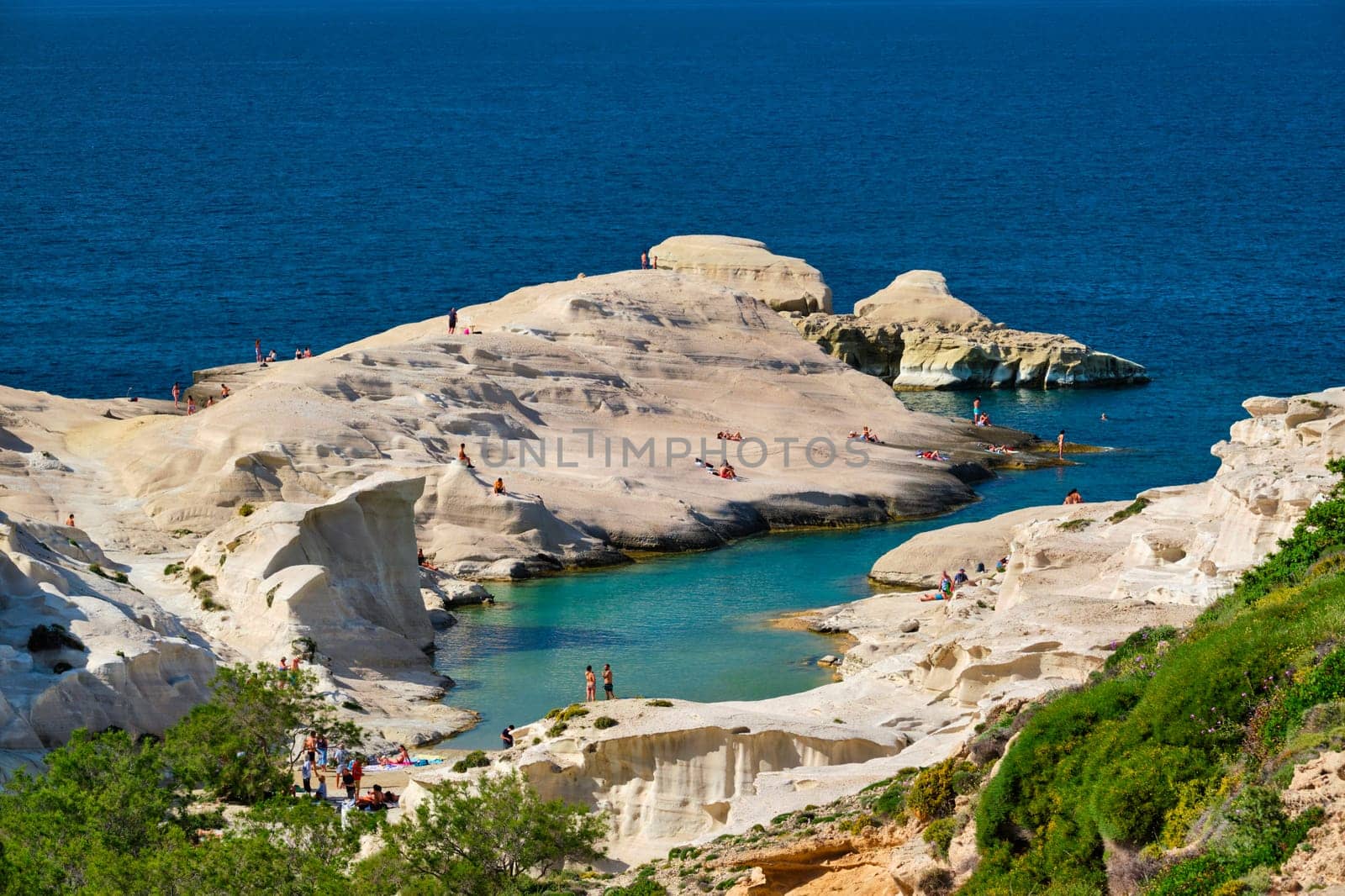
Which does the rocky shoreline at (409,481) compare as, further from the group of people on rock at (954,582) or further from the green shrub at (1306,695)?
the green shrub at (1306,695)

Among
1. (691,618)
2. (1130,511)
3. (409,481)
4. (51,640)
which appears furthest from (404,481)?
(1130,511)

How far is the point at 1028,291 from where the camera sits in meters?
127

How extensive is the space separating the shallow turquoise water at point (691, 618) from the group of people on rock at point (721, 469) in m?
4.10

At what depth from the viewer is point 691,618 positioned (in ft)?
215

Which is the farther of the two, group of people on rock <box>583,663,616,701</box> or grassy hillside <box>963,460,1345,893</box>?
group of people on rock <box>583,663,616,701</box>

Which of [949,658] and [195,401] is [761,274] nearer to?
[195,401]

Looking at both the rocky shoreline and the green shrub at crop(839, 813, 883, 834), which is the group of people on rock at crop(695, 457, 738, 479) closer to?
the rocky shoreline

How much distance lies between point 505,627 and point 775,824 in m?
31.7

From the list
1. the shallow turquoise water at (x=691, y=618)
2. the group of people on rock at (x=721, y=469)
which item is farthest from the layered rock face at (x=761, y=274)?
the group of people on rock at (x=721, y=469)

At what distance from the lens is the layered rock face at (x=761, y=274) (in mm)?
105438

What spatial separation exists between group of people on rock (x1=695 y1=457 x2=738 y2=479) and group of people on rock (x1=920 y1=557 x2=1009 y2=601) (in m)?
14.0

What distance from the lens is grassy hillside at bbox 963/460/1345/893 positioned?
75.2ft

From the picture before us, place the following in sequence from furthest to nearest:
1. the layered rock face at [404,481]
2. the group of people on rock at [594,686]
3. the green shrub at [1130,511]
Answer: the green shrub at [1130,511] < the group of people on rock at [594,686] < the layered rock face at [404,481]

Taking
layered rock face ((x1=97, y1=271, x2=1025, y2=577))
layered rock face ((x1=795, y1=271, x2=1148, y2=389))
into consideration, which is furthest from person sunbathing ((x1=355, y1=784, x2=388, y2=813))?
layered rock face ((x1=795, y1=271, x2=1148, y2=389))
